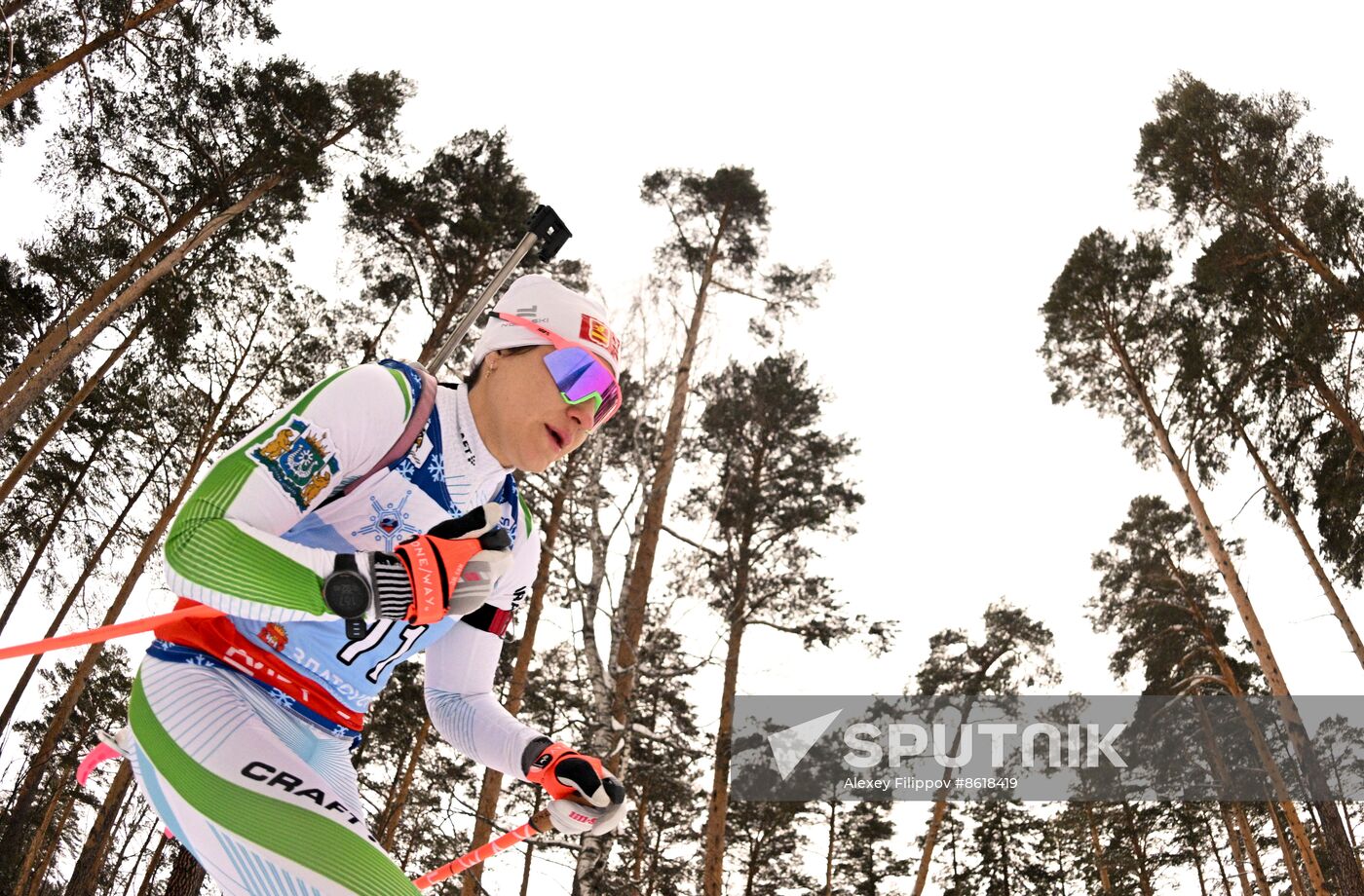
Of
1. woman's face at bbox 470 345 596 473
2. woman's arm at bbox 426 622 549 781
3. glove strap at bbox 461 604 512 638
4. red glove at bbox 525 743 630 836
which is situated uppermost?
woman's face at bbox 470 345 596 473

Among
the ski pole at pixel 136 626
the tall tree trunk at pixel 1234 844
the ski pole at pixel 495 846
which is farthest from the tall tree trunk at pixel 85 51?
the tall tree trunk at pixel 1234 844

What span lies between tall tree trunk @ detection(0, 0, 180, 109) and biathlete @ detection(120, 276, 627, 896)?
1074 cm

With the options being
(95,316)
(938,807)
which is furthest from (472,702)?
(938,807)

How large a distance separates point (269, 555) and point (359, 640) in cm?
38

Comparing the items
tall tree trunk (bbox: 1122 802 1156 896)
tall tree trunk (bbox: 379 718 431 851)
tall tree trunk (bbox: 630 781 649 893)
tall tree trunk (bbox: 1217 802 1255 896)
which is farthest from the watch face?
tall tree trunk (bbox: 1122 802 1156 896)

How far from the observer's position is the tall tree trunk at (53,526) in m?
17.2

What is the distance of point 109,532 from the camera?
17.5 meters

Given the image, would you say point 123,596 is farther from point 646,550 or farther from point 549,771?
point 549,771

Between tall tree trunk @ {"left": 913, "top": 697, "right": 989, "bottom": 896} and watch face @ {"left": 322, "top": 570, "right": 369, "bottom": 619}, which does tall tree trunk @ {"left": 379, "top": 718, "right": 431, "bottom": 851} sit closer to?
tall tree trunk @ {"left": 913, "top": 697, "right": 989, "bottom": 896}

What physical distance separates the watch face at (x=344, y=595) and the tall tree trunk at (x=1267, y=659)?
15.6m

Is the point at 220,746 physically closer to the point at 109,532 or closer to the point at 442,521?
the point at 442,521

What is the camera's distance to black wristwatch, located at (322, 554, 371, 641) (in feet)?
5.33

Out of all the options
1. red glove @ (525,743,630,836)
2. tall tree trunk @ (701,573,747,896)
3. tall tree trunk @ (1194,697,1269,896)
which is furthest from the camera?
tall tree trunk @ (1194,697,1269,896)

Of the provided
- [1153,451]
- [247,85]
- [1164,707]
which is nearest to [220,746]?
[247,85]
